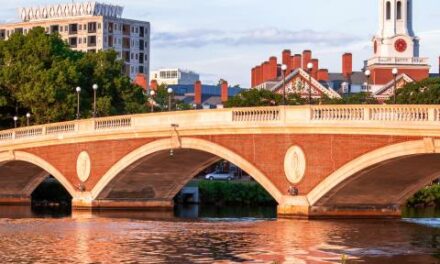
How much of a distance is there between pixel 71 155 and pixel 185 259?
29905 millimetres

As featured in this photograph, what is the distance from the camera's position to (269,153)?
2047 inches

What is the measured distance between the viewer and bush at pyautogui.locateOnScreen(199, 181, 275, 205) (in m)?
80.9

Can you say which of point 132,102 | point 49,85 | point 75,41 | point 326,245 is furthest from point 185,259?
point 75,41

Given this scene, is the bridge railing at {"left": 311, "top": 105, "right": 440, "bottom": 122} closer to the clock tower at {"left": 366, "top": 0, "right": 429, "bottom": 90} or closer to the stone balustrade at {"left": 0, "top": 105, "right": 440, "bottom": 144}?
the stone balustrade at {"left": 0, "top": 105, "right": 440, "bottom": 144}

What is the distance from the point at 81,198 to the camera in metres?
65.4

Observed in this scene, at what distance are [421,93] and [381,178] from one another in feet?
144

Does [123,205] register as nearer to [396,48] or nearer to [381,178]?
[381,178]

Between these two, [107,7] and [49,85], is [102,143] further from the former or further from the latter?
[107,7]

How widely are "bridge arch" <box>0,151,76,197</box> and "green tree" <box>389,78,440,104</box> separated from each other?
3174cm

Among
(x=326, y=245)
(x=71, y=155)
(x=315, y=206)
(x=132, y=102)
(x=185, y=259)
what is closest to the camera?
(x=185, y=259)

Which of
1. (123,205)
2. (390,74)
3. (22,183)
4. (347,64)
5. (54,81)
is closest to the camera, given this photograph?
(123,205)

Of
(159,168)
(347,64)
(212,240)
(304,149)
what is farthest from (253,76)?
(212,240)

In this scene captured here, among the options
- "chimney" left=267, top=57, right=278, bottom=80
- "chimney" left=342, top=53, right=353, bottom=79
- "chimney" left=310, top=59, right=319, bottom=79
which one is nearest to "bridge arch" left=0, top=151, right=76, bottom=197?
"chimney" left=267, top=57, right=278, bottom=80

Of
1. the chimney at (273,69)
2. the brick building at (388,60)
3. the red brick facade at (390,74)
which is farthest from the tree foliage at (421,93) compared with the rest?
the chimney at (273,69)
